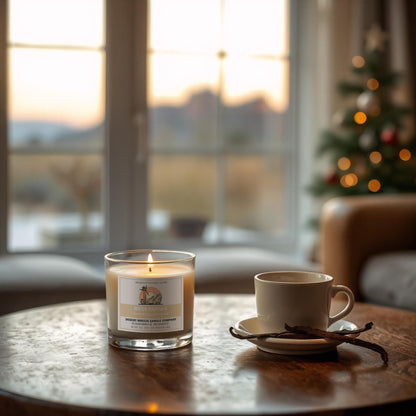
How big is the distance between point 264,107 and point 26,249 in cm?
146

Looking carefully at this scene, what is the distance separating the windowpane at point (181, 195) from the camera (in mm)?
3496

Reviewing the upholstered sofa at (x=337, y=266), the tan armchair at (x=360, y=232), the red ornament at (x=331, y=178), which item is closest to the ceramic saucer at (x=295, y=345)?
the upholstered sofa at (x=337, y=266)

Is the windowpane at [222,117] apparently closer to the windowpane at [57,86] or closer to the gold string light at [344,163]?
the windowpane at [57,86]

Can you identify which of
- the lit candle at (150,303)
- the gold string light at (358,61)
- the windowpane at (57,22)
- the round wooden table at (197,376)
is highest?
the windowpane at (57,22)

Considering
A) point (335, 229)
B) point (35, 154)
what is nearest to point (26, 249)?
point (35, 154)

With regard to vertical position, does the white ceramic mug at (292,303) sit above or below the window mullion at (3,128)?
below

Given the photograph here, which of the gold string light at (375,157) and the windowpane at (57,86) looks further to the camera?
the gold string light at (375,157)

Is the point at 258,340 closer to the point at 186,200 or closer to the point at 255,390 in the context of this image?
the point at 255,390

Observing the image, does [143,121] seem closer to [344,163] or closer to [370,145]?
[344,163]

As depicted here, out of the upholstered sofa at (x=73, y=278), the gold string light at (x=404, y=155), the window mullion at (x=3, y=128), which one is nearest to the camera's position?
the upholstered sofa at (x=73, y=278)

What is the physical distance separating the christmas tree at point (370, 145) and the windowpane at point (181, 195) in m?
0.56

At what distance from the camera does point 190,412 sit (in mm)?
688

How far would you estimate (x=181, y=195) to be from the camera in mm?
3555

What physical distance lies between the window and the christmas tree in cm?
45
